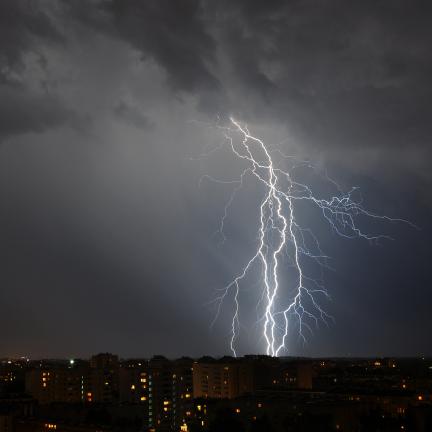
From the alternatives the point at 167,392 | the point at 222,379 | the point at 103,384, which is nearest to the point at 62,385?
the point at 103,384

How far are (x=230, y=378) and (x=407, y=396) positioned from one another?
29.6 ft

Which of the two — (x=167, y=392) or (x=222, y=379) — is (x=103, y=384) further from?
(x=222, y=379)

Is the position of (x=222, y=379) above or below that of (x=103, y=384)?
below

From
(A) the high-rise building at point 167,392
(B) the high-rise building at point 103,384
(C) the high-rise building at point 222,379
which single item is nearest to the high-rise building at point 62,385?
(B) the high-rise building at point 103,384

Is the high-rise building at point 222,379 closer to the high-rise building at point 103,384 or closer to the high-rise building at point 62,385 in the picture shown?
the high-rise building at point 103,384

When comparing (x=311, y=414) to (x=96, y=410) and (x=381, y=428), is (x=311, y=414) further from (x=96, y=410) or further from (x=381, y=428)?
(x=96, y=410)

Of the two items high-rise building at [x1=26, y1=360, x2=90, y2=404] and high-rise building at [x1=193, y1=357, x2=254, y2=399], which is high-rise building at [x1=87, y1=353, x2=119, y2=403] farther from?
high-rise building at [x1=193, y1=357, x2=254, y2=399]

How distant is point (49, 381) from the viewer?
34.1 m

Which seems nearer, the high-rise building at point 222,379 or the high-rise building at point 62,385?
the high-rise building at point 222,379

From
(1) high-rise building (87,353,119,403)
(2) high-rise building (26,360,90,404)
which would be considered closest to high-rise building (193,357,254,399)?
(1) high-rise building (87,353,119,403)

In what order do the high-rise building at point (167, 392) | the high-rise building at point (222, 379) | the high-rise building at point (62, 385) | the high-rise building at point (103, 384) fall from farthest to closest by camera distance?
the high-rise building at point (103, 384) → the high-rise building at point (62, 385) → the high-rise building at point (222, 379) → the high-rise building at point (167, 392)

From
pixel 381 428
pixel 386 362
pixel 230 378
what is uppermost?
pixel 386 362

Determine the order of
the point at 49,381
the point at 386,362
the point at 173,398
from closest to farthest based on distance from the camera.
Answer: the point at 173,398
the point at 49,381
the point at 386,362

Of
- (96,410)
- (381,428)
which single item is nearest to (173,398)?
(96,410)
